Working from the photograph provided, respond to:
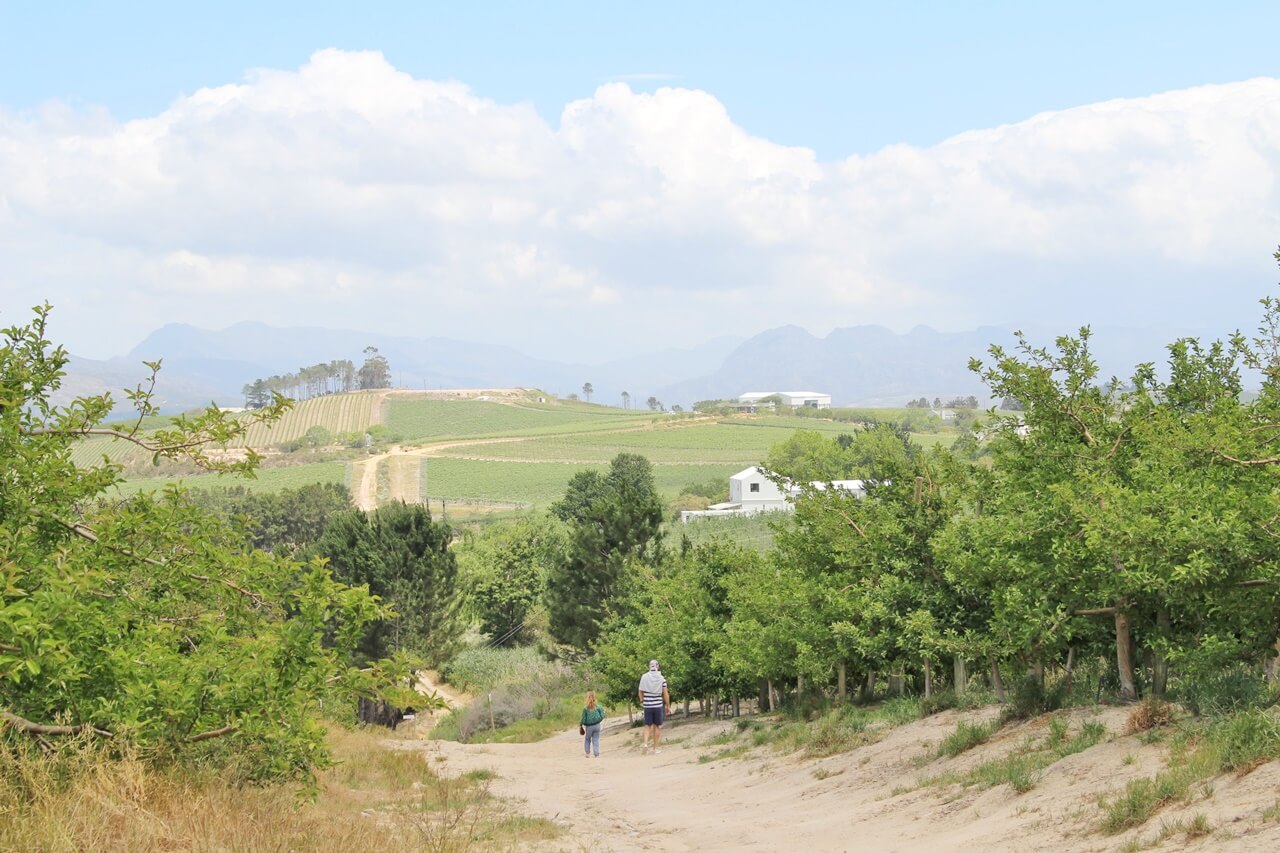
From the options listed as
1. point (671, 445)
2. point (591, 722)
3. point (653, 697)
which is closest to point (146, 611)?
point (653, 697)

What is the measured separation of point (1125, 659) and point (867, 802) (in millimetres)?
3803

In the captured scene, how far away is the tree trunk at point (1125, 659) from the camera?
14727 millimetres

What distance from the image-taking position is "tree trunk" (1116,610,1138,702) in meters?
14.7

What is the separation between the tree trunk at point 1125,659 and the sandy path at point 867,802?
1166mm

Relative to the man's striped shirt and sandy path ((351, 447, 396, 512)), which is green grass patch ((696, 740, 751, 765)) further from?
sandy path ((351, 447, 396, 512))

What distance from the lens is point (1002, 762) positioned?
13430 mm

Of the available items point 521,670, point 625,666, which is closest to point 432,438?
point 521,670

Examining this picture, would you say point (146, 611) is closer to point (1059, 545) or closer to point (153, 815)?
point (153, 815)

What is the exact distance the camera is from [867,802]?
46.2 ft

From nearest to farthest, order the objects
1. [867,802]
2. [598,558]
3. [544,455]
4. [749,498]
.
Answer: [867,802] < [598,558] < [749,498] < [544,455]

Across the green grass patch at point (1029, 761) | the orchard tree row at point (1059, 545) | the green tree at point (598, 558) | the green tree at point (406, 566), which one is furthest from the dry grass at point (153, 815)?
the green tree at point (598, 558)

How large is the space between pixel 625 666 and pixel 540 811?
706 inches

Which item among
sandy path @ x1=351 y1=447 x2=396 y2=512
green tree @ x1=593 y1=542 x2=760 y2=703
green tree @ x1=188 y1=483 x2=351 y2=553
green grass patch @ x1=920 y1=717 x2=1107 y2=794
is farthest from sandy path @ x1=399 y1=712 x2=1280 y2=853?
sandy path @ x1=351 y1=447 x2=396 y2=512

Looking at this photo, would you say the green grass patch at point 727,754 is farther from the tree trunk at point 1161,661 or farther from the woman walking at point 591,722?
the tree trunk at point 1161,661
